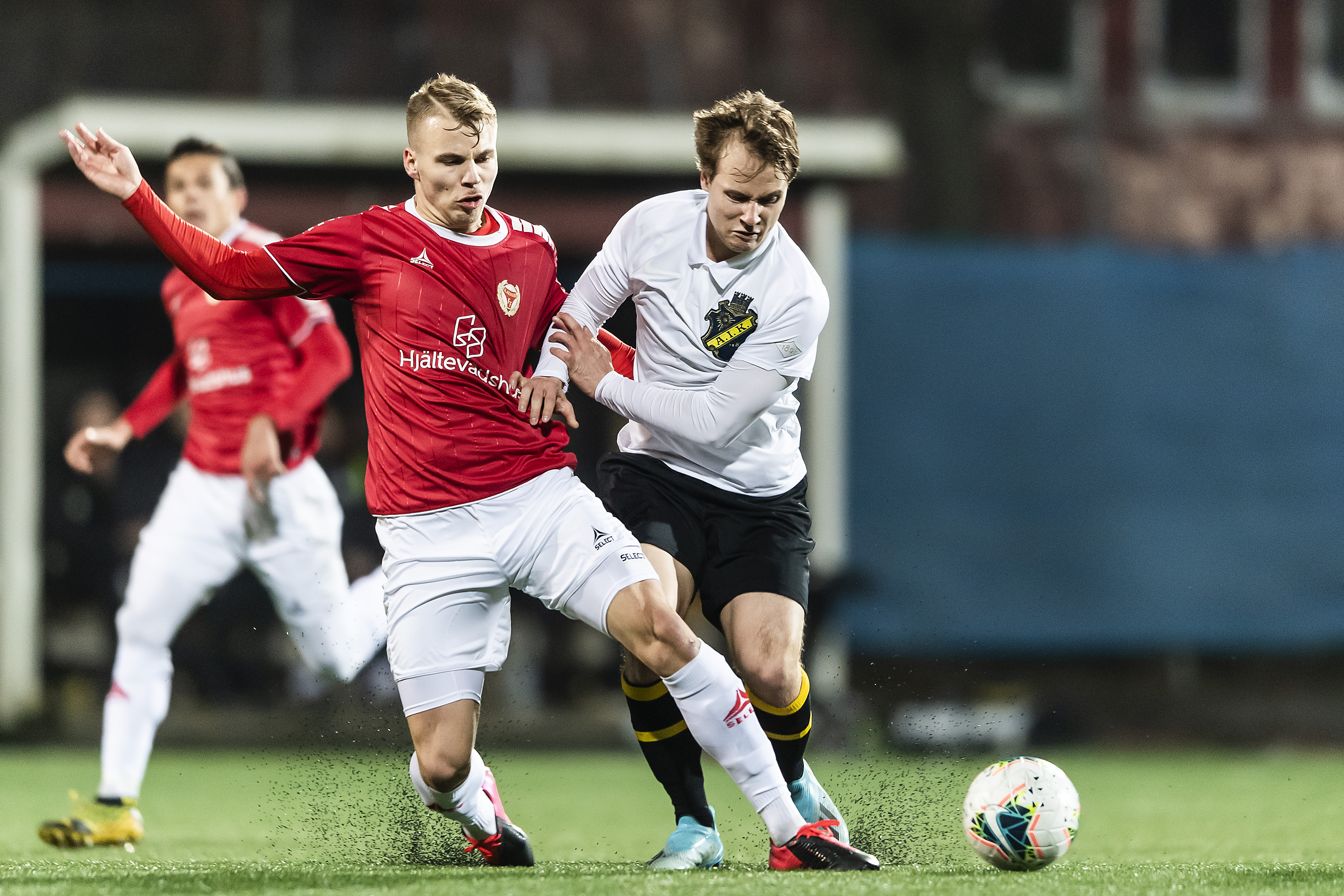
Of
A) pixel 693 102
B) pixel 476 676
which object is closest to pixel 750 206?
pixel 476 676

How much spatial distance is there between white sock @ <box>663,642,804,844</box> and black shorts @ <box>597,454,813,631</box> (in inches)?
20.0

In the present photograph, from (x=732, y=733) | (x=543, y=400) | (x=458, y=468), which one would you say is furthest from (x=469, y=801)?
(x=543, y=400)

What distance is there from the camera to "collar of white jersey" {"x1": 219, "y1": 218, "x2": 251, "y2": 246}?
22.8ft

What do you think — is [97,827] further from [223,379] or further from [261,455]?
[223,379]

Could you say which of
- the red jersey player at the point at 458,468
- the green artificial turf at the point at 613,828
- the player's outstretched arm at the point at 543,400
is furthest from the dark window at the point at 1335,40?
the player's outstretched arm at the point at 543,400

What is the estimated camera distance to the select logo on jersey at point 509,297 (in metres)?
5.29

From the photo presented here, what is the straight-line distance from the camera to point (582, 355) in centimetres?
530

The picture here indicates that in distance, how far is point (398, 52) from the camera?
1380cm

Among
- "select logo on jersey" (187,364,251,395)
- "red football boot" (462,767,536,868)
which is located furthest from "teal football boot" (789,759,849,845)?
"select logo on jersey" (187,364,251,395)

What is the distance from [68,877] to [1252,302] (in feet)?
33.6

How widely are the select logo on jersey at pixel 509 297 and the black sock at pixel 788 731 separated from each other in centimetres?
138

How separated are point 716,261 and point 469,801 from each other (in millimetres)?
1769

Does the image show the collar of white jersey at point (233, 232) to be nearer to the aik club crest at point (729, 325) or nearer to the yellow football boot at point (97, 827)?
the yellow football boot at point (97, 827)

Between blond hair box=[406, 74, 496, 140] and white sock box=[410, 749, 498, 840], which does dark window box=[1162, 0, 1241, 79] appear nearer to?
blond hair box=[406, 74, 496, 140]
